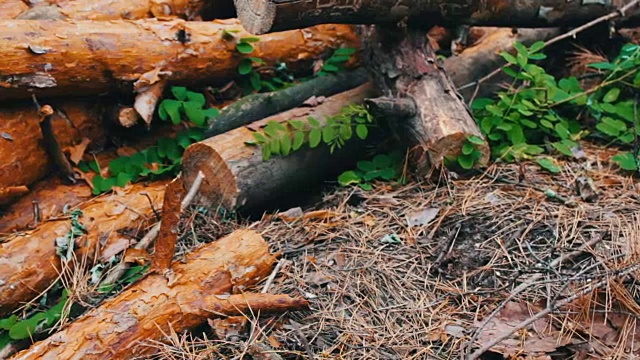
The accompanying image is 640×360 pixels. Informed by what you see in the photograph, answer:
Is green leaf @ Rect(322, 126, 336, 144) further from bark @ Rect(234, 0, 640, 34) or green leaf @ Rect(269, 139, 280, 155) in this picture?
bark @ Rect(234, 0, 640, 34)

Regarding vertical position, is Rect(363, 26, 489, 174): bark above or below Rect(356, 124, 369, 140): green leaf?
above

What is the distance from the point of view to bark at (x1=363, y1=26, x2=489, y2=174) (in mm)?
3236

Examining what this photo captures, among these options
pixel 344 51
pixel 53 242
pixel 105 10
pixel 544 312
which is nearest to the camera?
pixel 544 312

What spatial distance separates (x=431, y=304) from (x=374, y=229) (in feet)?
1.81

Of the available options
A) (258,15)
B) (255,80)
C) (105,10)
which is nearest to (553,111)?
(255,80)

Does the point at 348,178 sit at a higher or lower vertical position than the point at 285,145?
lower

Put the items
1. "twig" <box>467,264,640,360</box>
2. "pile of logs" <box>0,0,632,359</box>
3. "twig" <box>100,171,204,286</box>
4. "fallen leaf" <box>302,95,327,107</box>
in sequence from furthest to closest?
"fallen leaf" <box>302,95,327,107</box>, "twig" <box>100,171,204,286</box>, "pile of logs" <box>0,0,632,359</box>, "twig" <box>467,264,640,360</box>

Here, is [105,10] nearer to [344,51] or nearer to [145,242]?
[344,51]

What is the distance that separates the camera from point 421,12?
3365mm

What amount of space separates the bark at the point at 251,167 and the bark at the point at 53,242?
0.27m

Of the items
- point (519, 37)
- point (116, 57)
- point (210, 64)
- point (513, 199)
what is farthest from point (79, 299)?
point (519, 37)

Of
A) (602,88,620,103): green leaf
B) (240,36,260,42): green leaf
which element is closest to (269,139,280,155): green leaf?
(240,36,260,42): green leaf

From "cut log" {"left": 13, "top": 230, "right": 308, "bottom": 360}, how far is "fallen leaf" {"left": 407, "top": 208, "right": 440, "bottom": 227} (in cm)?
68

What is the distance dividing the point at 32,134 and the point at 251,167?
1.05m
